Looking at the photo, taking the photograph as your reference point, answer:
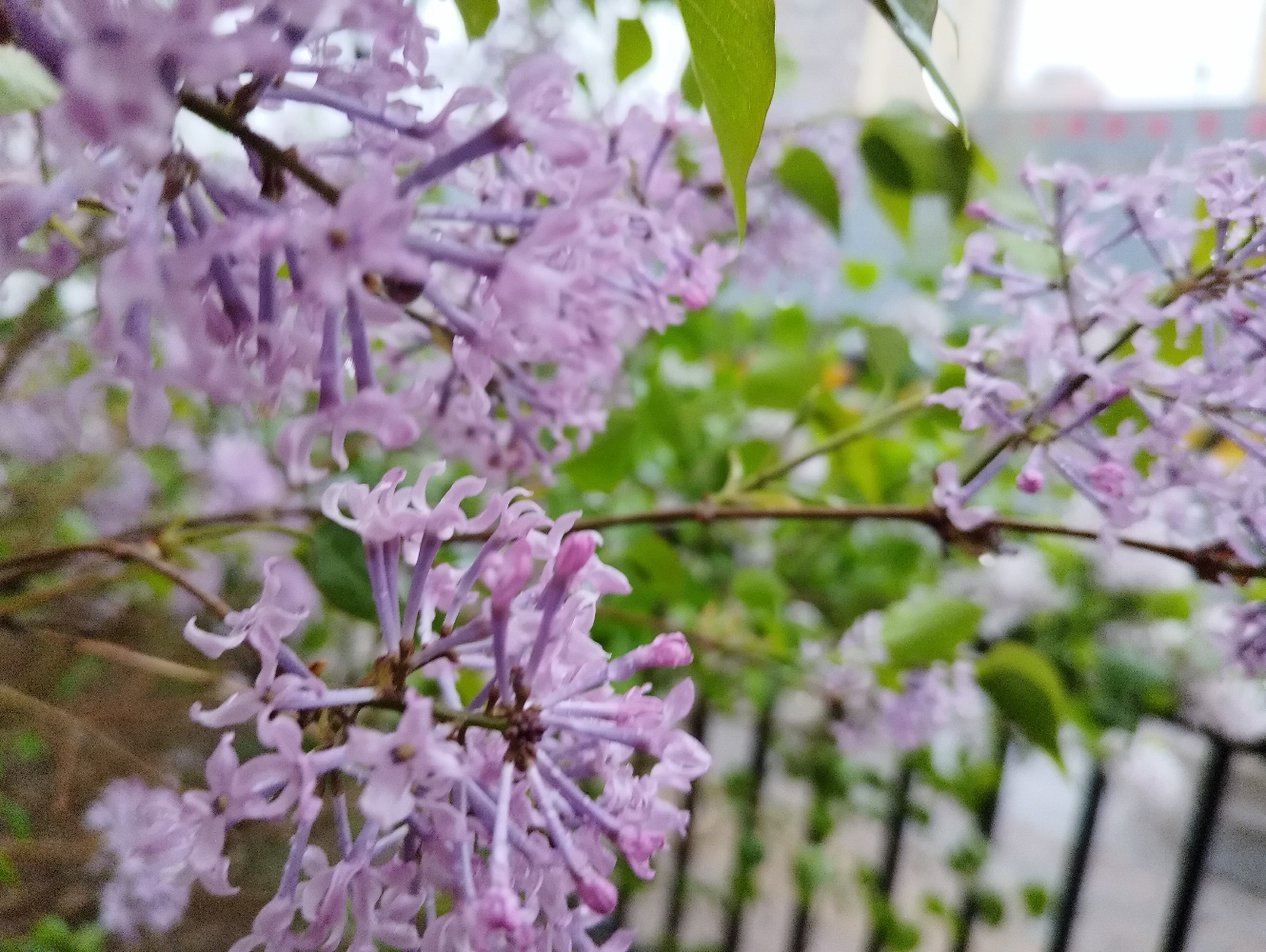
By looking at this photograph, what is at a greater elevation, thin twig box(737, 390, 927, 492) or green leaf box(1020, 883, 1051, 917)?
thin twig box(737, 390, 927, 492)

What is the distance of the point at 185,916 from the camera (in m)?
0.27

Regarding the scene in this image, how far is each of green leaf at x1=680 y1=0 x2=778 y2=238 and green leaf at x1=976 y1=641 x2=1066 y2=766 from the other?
0.90ft

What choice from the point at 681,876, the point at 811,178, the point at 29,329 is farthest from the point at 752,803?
the point at 29,329

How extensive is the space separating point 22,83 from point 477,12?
0.11 meters

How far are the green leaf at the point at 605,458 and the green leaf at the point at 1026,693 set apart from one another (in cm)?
19

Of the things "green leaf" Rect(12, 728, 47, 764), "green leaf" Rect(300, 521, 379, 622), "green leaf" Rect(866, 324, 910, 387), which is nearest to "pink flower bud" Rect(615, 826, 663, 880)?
"green leaf" Rect(300, 521, 379, 622)

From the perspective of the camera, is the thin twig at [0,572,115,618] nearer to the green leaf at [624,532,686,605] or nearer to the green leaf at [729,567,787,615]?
the green leaf at [624,532,686,605]

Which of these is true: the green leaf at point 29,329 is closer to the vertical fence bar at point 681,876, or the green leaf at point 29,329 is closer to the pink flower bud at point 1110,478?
the pink flower bud at point 1110,478

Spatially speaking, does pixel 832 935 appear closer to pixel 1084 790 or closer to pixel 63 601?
pixel 1084 790

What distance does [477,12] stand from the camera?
0.71ft

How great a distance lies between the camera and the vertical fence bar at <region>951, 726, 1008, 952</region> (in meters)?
0.71

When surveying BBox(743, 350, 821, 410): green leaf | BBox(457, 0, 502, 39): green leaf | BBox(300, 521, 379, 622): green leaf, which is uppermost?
BBox(743, 350, 821, 410): green leaf

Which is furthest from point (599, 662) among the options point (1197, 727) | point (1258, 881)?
point (1258, 881)

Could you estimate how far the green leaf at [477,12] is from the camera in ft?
0.70
